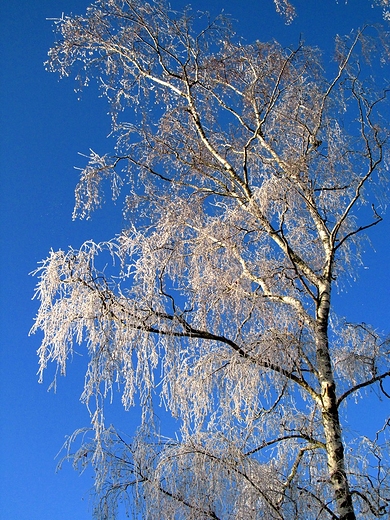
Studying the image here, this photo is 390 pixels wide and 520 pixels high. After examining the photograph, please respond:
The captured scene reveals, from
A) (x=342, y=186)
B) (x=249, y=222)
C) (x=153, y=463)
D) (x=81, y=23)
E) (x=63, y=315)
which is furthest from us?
(x=81, y=23)

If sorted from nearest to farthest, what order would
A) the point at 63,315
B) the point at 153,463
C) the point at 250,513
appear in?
1. the point at 250,513
2. the point at 153,463
3. the point at 63,315

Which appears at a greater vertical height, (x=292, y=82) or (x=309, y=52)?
(x=309, y=52)

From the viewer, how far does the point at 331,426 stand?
4.68m

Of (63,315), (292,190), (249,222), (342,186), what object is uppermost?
(342,186)

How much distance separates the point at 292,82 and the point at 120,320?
3331mm

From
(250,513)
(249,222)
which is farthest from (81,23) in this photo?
(250,513)

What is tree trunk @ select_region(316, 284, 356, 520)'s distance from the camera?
14.3ft

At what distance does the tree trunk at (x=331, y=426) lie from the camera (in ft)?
14.3

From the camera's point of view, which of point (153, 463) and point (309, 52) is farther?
point (309, 52)

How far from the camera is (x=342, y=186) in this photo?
643 cm

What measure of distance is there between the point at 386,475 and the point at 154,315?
6.51 feet

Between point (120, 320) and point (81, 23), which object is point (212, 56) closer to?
point (81, 23)

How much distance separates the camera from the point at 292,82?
6793mm

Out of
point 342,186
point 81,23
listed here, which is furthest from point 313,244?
point 81,23
